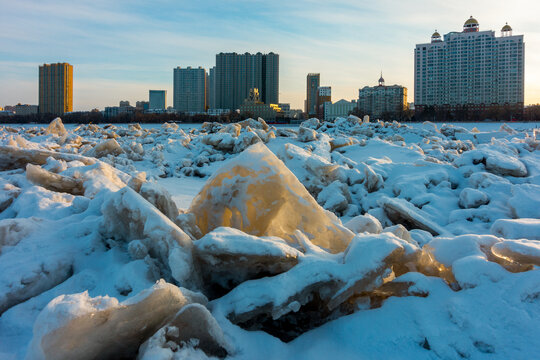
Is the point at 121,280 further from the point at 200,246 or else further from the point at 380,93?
the point at 380,93

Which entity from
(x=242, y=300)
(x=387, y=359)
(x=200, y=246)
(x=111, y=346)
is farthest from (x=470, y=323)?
(x=111, y=346)

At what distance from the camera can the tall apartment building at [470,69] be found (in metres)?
68.9

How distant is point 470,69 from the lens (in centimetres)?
7219

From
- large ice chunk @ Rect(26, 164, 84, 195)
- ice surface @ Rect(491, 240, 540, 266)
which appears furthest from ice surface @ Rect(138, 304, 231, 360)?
large ice chunk @ Rect(26, 164, 84, 195)

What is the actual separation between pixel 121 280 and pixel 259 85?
319 ft

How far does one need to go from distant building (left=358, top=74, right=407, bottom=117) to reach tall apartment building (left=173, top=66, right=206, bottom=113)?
38.4 metres

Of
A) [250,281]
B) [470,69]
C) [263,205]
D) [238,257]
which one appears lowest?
[250,281]

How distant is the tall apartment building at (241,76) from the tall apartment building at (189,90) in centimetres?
456

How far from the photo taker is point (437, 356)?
165 centimetres

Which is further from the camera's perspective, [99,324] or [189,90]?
[189,90]

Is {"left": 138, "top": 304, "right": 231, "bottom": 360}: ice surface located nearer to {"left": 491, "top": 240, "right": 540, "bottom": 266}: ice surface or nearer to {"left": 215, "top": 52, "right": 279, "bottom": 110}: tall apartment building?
{"left": 491, "top": 240, "right": 540, "bottom": 266}: ice surface

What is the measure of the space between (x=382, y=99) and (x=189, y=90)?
4583 cm

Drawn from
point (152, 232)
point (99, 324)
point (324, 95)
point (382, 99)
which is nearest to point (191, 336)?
point (99, 324)

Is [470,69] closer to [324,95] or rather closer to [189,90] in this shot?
[324,95]
